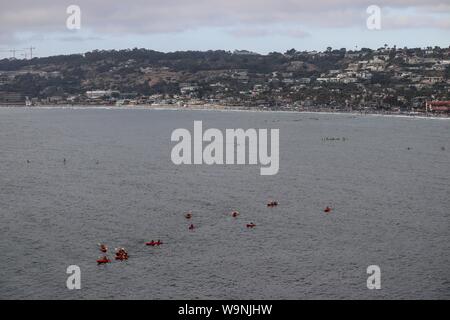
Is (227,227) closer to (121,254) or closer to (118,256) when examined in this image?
(121,254)

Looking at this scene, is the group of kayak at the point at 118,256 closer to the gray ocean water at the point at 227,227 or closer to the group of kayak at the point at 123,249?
the group of kayak at the point at 123,249

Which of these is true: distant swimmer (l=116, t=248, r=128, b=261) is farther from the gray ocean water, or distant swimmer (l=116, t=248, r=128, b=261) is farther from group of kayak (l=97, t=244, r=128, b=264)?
the gray ocean water

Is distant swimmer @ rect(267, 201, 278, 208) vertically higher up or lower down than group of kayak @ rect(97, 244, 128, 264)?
higher up

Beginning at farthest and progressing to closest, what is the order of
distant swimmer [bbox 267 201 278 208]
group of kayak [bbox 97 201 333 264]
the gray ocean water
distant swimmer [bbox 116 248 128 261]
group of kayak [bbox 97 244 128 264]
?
distant swimmer [bbox 267 201 278 208] < distant swimmer [bbox 116 248 128 261] < group of kayak [bbox 97 201 333 264] < group of kayak [bbox 97 244 128 264] < the gray ocean water

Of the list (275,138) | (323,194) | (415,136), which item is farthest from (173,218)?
(415,136)

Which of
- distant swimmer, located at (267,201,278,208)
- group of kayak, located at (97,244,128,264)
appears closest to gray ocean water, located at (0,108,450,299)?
group of kayak, located at (97,244,128,264)

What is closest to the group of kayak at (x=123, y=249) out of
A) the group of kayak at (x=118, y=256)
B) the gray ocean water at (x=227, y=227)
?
the group of kayak at (x=118, y=256)

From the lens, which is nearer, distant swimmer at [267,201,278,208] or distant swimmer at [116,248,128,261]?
distant swimmer at [116,248,128,261]

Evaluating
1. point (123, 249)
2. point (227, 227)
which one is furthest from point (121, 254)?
point (227, 227)
